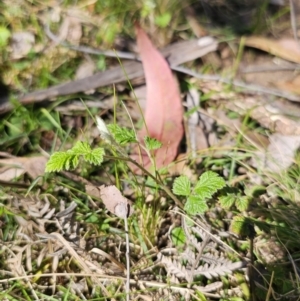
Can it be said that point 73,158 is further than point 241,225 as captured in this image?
No

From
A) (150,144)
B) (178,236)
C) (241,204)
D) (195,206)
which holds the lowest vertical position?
(178,236)

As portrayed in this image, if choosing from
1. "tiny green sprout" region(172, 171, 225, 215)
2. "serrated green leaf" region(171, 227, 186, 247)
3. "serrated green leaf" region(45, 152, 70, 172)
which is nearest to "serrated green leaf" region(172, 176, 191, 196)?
"tiny green sprout" region(172, 171, 225, 215)

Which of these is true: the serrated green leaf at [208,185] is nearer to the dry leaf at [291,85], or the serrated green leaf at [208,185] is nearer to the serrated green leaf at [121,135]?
the serrated green leaf at [121,135]

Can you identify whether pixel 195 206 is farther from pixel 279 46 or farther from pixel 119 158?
pixel 279 46

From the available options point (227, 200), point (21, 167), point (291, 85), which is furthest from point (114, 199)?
point (291, 85)

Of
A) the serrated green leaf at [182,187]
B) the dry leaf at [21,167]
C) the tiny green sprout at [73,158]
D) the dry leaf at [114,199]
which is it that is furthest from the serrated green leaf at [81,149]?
the dry leaf at [21,167]

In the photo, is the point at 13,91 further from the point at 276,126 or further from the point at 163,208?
the point at 276,126
